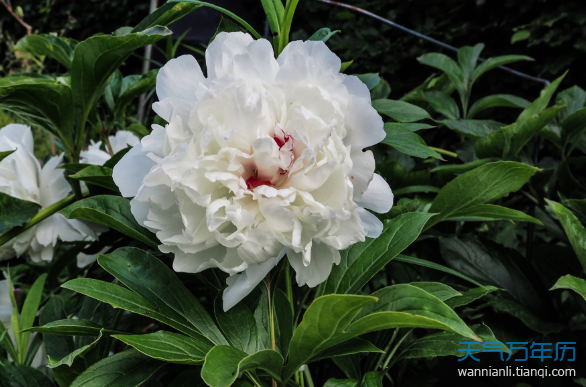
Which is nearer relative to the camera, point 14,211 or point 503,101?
point 14,211

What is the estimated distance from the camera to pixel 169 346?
0.37 m

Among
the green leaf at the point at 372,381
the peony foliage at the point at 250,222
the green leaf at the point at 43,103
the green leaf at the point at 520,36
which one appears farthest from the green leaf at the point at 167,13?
the green leaf at the point at 520,36

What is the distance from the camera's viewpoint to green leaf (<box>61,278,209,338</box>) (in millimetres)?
375

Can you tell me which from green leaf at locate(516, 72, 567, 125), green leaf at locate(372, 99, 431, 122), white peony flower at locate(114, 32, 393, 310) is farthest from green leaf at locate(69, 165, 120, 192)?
green leaf at locate(516, 72, 567, 125)

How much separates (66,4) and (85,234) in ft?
14.3

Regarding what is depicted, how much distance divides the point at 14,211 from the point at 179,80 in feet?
1.14

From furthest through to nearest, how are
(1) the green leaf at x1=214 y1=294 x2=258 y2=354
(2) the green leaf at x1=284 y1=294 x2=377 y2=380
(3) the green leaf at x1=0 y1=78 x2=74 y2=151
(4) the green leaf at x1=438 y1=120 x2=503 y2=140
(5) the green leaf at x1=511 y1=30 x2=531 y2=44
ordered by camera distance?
(5) the green leaf at x1=511 y1=30 x2=531 y2=44
(4) the green leaf at x1=438 y1=120 x2=503 y2=140
(3) the green leaf at x1=0 y1=78 x2=74 y2=151
(1) the green leaf at x1=214 y1=294 x2=258 y2=354
(2) the green leaf at x1=284 y1=294 x2=377 y2=380

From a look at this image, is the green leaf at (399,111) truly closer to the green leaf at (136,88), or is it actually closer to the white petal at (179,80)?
the white petal at (179,80)

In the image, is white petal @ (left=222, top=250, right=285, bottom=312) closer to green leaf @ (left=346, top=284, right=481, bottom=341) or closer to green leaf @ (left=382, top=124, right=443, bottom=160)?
green leaf @ (left=346, top=284, right=481, bottom=341)

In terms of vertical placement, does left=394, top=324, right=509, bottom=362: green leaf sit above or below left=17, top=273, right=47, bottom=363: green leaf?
above

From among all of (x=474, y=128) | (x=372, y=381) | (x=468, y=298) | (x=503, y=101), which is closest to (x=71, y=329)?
(x=372, y=381)

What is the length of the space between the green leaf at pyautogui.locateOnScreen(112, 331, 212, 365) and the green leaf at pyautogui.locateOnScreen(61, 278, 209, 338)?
0.02 meters

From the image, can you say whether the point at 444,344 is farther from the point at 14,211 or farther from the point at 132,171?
the point at 14,211

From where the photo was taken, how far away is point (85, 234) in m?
0.64
